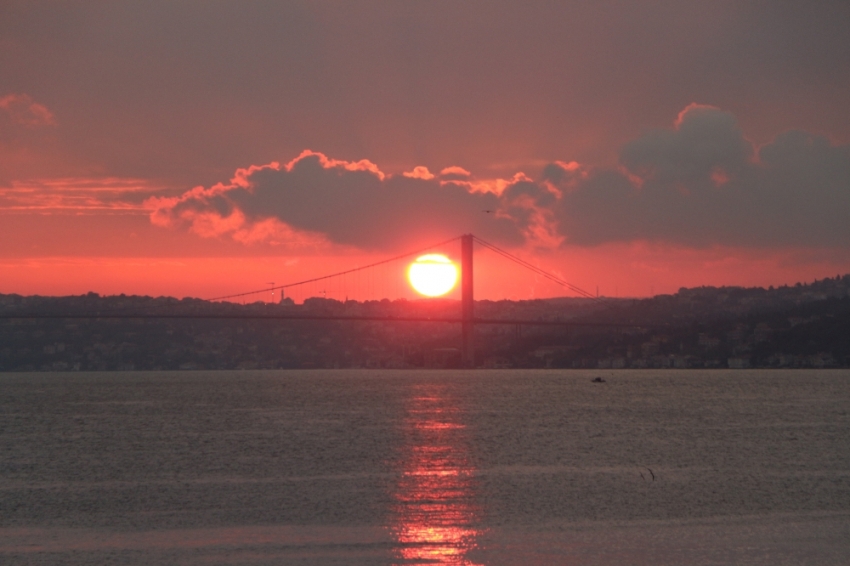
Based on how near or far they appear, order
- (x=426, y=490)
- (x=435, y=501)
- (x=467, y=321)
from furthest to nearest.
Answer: (x=467, y=321), (x=426, y=490), (x=435, y=501)

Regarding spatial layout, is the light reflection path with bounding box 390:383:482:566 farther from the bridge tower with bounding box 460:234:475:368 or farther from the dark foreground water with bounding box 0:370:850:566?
the bridge tower with bounding box 460:234:475:368

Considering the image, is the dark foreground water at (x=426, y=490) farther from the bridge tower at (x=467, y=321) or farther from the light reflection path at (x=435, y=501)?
the bridge tower at (x=467, y=321)

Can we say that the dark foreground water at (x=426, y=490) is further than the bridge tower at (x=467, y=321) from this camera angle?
No

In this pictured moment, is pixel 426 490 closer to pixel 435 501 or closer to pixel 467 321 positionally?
pixel 435 501

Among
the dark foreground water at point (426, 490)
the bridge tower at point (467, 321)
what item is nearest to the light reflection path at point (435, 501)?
the dark foreground water at point (426, 490)

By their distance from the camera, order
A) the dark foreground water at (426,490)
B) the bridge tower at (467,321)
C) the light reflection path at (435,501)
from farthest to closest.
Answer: the bridge tower at (467,321) < the dark foreground water at (426,490) < the light reflection path at (435,501)

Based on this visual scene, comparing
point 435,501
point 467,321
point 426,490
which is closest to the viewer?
point 435,501

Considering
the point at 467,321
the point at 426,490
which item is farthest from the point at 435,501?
the point at 467,321

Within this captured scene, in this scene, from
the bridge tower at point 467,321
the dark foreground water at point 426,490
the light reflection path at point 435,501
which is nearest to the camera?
the light reflection path at point 435,501
